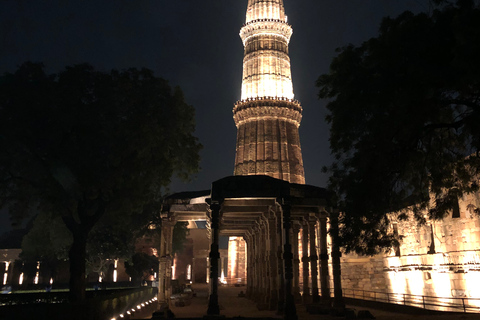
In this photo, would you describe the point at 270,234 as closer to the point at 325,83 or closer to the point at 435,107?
the point at 325,83

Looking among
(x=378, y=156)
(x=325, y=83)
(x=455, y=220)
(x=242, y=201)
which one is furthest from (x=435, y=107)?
(x=455, y=220)

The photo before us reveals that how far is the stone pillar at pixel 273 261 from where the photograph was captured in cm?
2253

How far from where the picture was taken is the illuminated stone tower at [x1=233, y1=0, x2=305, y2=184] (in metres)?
54.0

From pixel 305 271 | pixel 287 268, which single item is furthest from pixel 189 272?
pixel 287 268

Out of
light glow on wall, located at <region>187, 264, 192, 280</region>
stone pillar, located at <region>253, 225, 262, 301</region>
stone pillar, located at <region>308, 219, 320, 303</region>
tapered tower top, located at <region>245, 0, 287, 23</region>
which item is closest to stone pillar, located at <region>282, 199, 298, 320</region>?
stone pillar, located at <region>308, 219, 320, 303</region>

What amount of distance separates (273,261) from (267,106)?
34247 mm

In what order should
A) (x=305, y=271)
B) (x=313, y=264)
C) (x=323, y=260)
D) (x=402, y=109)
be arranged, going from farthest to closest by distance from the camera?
(x=305, y=271) < (x=313, y=264) < (x=323, y=260) < (x=402, y=109)

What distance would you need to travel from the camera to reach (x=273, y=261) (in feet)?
74.7

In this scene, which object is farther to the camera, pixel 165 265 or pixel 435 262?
pixel 435 262

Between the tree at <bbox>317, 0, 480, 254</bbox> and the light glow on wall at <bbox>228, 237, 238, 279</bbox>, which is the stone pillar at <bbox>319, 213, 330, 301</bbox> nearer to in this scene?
the tree at <bbox>317, 0, 480, 254</bbox>

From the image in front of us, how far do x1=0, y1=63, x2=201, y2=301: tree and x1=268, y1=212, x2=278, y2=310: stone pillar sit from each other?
7.13m

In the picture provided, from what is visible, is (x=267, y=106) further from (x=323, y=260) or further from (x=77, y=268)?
(x=77, y=268)

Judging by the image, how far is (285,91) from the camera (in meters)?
56.7

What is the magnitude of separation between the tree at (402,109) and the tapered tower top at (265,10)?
1825 inches
